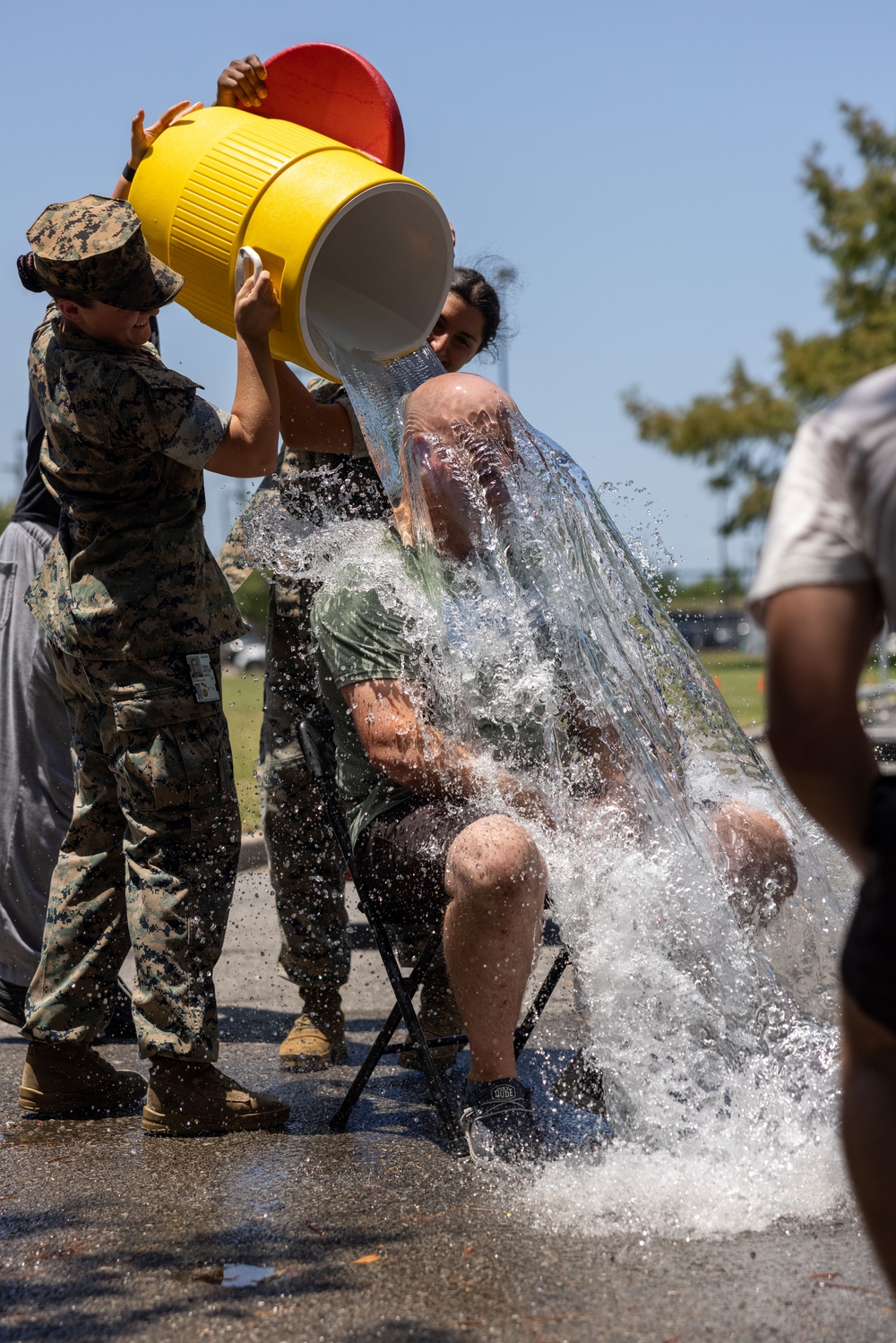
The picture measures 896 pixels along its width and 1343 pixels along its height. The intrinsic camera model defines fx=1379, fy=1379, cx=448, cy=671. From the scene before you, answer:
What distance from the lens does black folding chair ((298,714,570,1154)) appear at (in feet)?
10.1

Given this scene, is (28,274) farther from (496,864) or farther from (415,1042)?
(415,1042)

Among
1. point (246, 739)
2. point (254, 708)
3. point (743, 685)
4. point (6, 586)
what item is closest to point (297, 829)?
point (6, 586)

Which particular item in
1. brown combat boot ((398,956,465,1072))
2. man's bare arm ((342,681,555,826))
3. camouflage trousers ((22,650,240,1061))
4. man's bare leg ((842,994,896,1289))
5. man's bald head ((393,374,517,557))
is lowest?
brown combat boot ((398,956,465,1072))

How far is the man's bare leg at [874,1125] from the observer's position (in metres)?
1.47

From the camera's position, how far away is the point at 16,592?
3.98m

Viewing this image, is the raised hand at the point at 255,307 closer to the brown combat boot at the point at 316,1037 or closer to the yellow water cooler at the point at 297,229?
the yellow water cooler at the point at 297,229

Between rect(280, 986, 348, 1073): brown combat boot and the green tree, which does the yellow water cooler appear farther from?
the green tree

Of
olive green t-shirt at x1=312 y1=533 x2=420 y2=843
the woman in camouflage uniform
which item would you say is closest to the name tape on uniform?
the woman in camouflage uniform

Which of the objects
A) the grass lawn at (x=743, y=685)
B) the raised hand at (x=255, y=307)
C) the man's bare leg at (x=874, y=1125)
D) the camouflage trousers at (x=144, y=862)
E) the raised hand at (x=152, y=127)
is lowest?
the grass lawn at (x=743, y=685)

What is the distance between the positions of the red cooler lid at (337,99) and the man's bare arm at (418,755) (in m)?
1.49

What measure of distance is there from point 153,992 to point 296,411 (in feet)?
5.27

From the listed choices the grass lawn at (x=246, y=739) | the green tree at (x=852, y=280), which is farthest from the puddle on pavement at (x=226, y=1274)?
the green tree at (x=852, y=280)

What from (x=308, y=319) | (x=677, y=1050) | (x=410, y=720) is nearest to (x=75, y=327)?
(x=308, y=319)

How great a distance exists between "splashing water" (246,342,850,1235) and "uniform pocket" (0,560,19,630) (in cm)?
100
